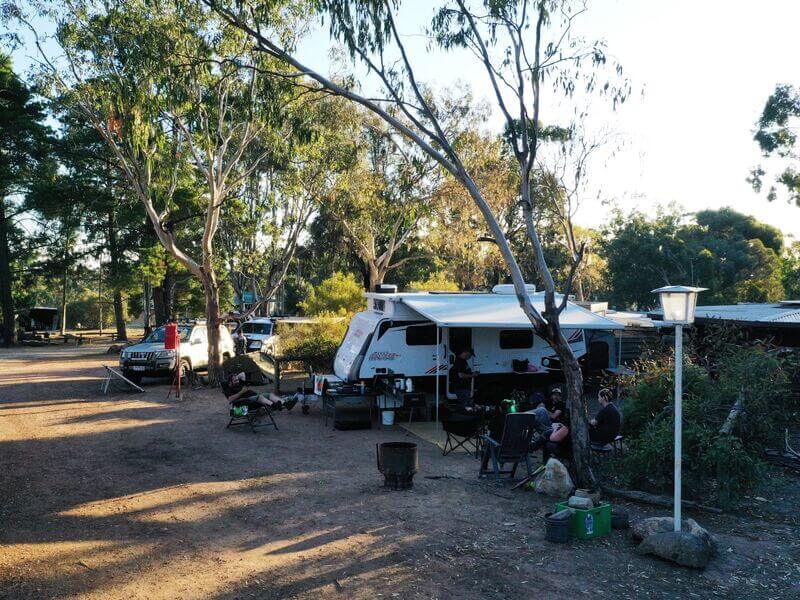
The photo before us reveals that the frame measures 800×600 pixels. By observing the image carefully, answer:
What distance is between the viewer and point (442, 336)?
42.2 ft

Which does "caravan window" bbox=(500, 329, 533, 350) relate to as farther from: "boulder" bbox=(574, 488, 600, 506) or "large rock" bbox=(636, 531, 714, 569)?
"large rock" bbox=(636, 531, 714, 569)

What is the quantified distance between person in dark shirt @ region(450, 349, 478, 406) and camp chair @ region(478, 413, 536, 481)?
13.5 ft

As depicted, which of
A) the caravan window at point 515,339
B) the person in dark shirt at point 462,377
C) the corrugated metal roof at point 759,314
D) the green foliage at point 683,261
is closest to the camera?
the corrugated metal roof at point 759,314

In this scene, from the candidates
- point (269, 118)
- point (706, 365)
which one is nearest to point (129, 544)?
point (269, 118)

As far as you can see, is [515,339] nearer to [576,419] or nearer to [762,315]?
[762,315]

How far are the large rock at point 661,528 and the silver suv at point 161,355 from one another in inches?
517

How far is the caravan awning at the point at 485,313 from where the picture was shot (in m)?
11.7

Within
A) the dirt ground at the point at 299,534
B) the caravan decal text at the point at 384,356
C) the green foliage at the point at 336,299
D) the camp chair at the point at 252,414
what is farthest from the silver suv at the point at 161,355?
the caravan decal text at the point at 384,356

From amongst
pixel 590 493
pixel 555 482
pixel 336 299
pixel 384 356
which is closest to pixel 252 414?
pixel 384 356

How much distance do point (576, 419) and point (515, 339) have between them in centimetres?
585

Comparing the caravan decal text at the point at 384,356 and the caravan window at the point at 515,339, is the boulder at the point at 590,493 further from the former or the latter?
the caravan window at the point at 515,339

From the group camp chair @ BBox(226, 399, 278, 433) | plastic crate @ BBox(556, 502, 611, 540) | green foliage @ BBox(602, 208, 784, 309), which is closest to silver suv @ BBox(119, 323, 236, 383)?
camp chair @ BBox(226, 399, 278, 433)

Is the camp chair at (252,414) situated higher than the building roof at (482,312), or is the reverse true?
the building roof at (482,312)

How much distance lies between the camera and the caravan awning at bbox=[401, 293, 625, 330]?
459 inches
